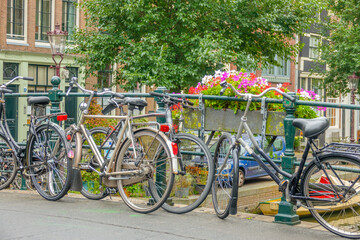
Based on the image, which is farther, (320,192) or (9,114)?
(9,114)

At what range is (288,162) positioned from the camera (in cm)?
557

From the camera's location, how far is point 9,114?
859cm

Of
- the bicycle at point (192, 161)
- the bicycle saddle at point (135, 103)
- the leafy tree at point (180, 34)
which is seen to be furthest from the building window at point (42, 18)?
the bicycle saddle at point (135, 103)

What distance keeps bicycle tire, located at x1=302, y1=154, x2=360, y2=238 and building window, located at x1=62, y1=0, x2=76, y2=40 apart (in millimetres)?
22528

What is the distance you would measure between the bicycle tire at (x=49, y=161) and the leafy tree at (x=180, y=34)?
503 inches

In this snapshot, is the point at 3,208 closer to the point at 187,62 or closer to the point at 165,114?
the point at 165,114

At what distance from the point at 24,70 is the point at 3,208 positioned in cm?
1955

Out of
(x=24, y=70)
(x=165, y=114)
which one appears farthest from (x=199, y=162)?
(x=24, y=70)

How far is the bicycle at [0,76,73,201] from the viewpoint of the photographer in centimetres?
656

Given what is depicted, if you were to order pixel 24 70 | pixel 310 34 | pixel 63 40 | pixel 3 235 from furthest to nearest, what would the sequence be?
pixel 310 34 < pixel 24 70 < pixel 63 40 < pixel 3 235

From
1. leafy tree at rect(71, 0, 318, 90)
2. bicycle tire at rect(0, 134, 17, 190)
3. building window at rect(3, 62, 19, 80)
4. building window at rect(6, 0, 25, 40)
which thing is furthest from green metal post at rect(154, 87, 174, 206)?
building window at rect(6, 0, 25, 40)

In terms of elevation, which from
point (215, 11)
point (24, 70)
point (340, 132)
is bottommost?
point (340, 132)

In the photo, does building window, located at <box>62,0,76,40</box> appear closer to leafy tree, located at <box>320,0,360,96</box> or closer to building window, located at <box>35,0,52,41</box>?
building window, located at <box>35,0,52,41</box>

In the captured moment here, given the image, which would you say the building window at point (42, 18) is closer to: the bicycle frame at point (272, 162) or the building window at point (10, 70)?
the building window at point (10, 70)
